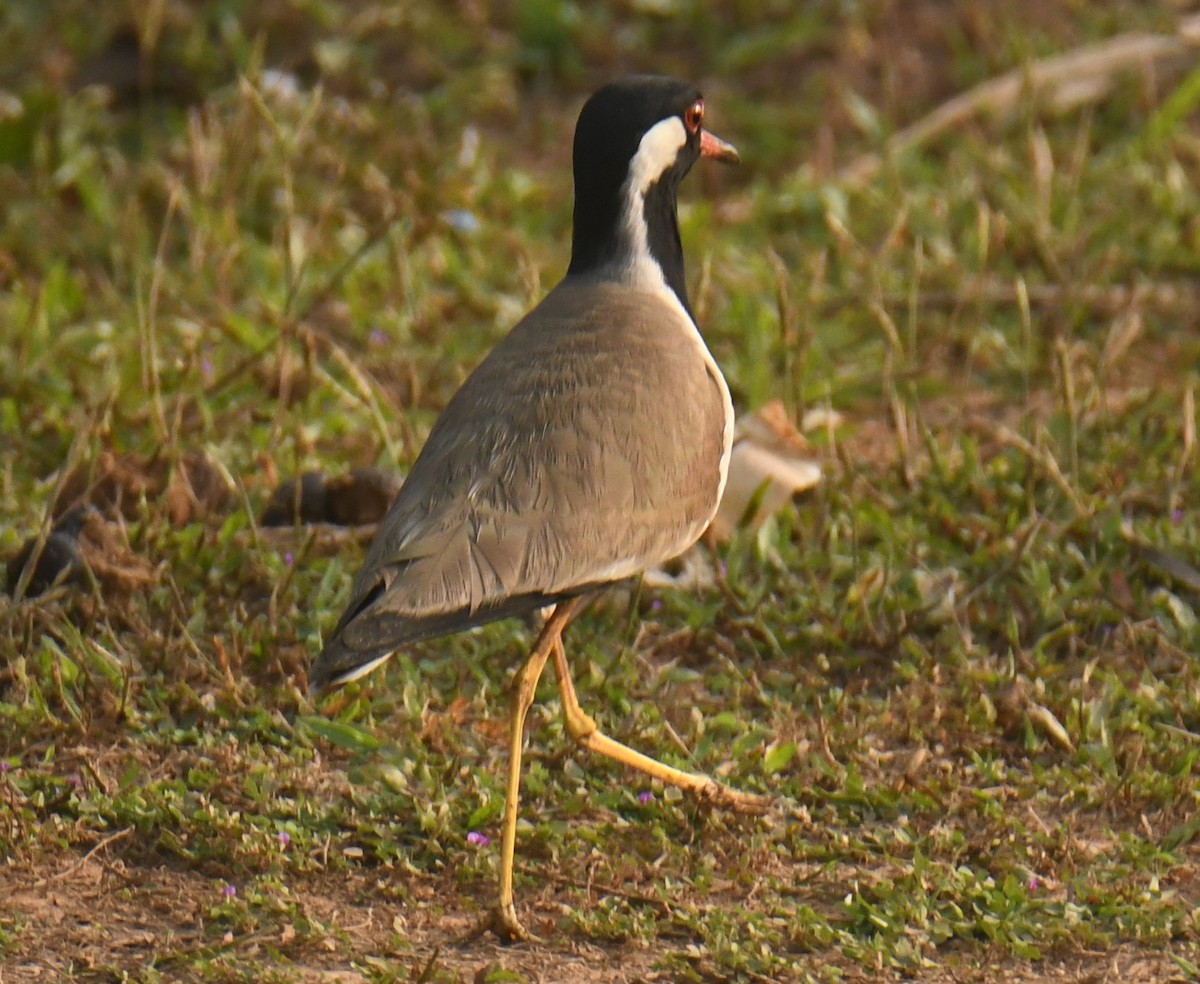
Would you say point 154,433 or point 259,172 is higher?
point 259,172

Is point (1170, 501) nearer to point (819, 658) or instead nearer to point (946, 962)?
point (819, 658)

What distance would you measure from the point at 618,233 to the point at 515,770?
4.56 ft

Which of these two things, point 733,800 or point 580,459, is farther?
point 733,800

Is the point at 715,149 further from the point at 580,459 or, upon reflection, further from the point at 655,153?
the point at 580,459

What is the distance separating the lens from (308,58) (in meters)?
7.88

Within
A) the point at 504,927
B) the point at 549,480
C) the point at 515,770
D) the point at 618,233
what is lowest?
the point at 504,927

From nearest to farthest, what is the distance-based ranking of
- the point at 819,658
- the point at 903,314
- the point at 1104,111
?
the point at 819,658, the point at 903,314, the point at 1104,111

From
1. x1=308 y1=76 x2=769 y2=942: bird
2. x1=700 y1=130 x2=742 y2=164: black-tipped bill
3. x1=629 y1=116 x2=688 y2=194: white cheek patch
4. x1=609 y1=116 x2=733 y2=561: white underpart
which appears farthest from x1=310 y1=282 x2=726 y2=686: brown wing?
x1=700 y1=130 x2=742 y2=164: black-tipped bill

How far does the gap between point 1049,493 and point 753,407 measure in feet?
2.95

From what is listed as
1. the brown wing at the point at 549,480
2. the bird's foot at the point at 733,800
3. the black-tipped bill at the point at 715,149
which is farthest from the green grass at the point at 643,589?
the brown wing at the point at 549,480

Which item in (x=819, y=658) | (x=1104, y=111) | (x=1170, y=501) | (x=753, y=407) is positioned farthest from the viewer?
(x=1104, y=111)

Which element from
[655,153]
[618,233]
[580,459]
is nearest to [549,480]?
[580,459]

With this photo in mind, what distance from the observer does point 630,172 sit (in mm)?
Answer: 4512

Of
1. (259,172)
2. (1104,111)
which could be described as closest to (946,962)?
(259,172)
